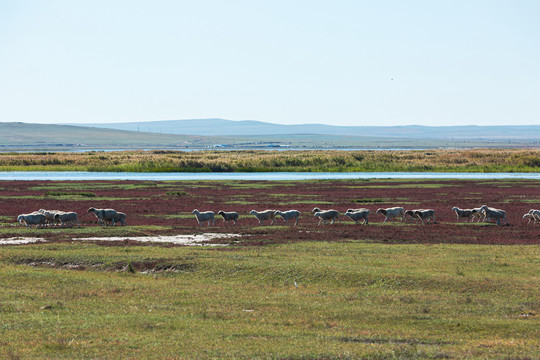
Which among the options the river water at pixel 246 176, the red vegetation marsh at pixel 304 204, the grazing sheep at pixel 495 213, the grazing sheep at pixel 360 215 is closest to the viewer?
the red vegetation marsh at pixel 304 204

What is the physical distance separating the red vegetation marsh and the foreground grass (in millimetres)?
5429

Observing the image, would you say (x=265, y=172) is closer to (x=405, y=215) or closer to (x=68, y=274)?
(x=405, y=215)

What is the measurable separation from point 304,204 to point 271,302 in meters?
36.9

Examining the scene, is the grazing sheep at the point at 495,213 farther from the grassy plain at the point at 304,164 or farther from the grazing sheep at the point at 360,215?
the grassy plain at the point at 304,164

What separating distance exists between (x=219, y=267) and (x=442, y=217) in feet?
83.0

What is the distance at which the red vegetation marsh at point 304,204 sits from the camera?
38.0 metres

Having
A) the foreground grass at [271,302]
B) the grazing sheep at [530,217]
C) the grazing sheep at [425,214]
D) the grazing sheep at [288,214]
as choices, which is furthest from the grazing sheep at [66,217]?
the grazing sheep at [530,217]

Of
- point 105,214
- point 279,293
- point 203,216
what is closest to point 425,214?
point 203,216

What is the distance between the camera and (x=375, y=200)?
2446 inches

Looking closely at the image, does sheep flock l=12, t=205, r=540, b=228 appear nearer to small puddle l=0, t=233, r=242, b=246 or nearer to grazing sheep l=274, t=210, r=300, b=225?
grazing sheep l=274, t=210, r=300, b=225

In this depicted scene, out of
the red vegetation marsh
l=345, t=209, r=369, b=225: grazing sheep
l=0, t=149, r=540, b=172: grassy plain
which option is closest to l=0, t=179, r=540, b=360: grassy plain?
the red vegetation marsh

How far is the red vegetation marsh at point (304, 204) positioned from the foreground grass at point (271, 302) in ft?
17.8

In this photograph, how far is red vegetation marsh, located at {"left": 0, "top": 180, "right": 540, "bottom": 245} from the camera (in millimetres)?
38028

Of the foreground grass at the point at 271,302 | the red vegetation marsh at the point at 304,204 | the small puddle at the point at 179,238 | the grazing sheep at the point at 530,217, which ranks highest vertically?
the foreground grass at the point at 271,302
